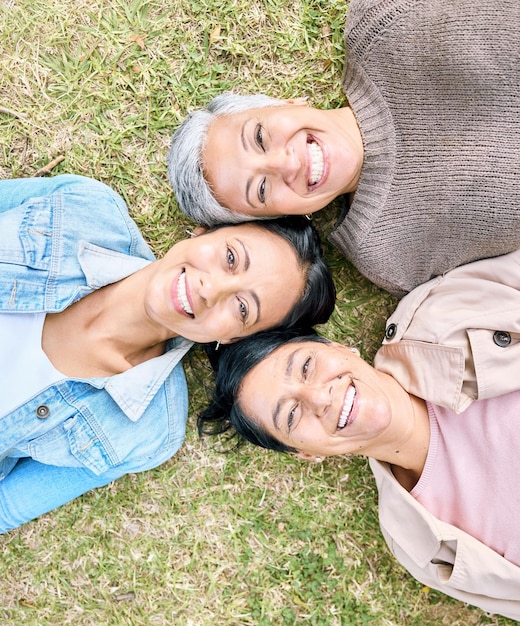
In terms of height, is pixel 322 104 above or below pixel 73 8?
below

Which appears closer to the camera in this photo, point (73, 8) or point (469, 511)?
point (469, 511)

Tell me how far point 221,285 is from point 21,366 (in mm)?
1305

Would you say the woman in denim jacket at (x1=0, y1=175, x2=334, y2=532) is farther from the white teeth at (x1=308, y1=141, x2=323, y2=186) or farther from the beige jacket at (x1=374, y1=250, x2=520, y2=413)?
the beige jacket at (x1=374, y1=250, x2=520, y2=413)

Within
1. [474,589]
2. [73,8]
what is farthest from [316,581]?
[73,8]

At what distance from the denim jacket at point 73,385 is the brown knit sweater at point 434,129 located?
1.40 metres

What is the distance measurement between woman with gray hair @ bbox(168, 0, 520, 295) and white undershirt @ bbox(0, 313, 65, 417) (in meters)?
1.15

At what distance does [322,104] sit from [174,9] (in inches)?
43.8

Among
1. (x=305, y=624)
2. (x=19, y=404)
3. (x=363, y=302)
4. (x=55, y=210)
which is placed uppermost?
(x=55, y=210)

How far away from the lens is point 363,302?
3607 millimetres

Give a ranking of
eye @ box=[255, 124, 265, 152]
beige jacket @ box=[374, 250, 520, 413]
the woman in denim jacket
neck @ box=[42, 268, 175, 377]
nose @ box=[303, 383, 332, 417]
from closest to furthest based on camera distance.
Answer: nose @ box=[303, 383, 332, 417] → eye @ box=[255, 124, 265, 152] → beige jacket @ box=[374, 250, 520, 413] → the woman in denim jacket → neck @ box=[42, 268, 175, 377]

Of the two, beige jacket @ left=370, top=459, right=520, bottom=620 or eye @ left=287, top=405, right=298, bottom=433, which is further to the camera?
beige jacket @ left=370, top=459, right=520, bottom=620

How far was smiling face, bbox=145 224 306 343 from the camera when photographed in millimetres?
2662

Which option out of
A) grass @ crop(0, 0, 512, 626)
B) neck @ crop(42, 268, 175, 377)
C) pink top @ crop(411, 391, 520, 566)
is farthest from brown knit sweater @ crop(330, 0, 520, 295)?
neck @ crop(42, 268, 175, 377)

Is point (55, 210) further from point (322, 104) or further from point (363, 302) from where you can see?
point (363, 302)
